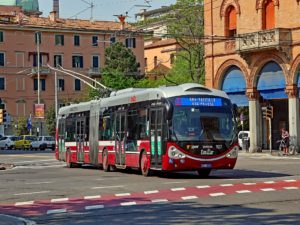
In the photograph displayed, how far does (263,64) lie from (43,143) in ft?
107

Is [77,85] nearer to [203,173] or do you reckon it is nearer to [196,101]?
[203,173]

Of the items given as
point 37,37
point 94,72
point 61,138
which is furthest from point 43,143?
point 61,138

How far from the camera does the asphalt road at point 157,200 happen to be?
45.0 ft

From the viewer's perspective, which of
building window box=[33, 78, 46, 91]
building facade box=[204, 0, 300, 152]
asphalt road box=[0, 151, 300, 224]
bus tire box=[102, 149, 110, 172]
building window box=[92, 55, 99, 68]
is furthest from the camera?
building window box=[92, 55, 99, 68]

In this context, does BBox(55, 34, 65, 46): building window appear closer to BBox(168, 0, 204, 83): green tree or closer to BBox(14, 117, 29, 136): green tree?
BBox(14, 117, 29, 136): green tree

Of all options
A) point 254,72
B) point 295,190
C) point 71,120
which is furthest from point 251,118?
point 295,190

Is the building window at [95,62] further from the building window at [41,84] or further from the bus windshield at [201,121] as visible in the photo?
the bus windshield at [201,121]

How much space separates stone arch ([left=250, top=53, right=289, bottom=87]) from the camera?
48.2 m

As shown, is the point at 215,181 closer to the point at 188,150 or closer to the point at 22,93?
the point at 188,150

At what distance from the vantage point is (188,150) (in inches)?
924

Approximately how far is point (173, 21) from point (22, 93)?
102ft

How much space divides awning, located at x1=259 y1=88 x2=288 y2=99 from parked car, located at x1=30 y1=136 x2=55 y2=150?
101 ft

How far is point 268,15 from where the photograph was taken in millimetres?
49906

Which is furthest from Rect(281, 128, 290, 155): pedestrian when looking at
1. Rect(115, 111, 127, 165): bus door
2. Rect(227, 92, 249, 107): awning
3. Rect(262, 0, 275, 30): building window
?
Rect(115, 111, 127, 165): bus door
